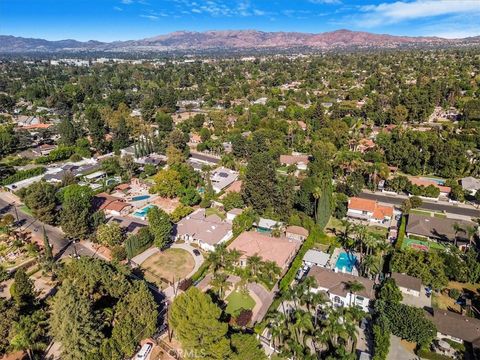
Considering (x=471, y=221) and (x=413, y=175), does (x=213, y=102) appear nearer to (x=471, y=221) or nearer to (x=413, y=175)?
(x=413, y=175)

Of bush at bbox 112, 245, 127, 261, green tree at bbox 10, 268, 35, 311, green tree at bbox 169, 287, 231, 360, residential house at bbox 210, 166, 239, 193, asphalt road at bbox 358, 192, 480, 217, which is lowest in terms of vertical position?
asphalt road at bbox 358, 192, 480, 217

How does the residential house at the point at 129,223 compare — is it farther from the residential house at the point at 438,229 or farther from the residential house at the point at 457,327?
the residential house at the point at 438,229

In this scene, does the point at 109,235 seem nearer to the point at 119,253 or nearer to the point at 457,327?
the point at 119,253

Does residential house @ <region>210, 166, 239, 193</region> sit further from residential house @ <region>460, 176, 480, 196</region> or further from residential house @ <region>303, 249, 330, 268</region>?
residential house @ <region>460, 176, 480, 196</region>

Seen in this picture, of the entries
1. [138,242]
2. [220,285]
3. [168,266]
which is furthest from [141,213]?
[220,285]

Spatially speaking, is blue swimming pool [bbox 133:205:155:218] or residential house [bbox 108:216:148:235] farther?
blue swimming pool [bbox 133:205:155:218]

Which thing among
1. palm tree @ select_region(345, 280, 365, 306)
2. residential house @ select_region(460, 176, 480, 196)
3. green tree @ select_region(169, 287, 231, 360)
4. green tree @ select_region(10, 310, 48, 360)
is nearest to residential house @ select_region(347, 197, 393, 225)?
residential house @ select_region(460, 176, 480, 196)

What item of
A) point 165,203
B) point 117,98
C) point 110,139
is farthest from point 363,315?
point 117,98

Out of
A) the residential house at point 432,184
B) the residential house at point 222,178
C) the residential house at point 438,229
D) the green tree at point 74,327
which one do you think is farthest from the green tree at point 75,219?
the residential house at point 432,184
